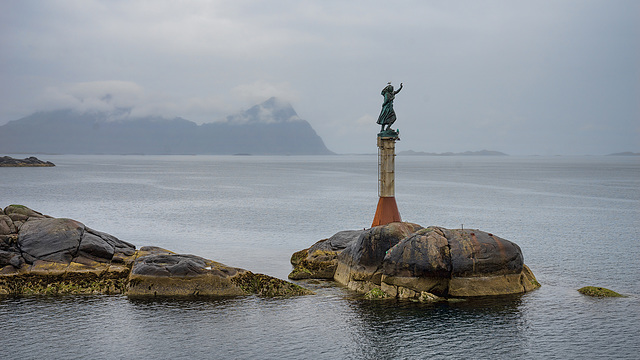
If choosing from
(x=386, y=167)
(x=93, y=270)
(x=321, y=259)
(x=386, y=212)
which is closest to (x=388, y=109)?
(x=386, y=167)

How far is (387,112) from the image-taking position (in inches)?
1502

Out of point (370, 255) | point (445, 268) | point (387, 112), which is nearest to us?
point (445, 268)

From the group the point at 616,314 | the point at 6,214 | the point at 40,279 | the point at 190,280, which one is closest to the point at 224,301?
the point at 190,280

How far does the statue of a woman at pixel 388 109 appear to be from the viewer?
38125mm

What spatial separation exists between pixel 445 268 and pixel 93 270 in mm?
19448

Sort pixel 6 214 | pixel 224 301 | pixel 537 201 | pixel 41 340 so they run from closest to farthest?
pixel 41 340 → pixel 224 301 → pixel 6 214 → pixel 537 201

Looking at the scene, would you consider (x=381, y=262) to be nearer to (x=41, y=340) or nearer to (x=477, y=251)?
(x=477, y=251)

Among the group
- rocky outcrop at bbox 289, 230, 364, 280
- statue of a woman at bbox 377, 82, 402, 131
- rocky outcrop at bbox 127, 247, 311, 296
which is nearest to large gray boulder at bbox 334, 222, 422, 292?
rocky outcrop at bbox 289, 230, 364, 280

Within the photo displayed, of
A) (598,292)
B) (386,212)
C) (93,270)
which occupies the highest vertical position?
(386,212)

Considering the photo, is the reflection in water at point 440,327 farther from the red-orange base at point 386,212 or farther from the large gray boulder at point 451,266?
the red-orange base at point 386,212

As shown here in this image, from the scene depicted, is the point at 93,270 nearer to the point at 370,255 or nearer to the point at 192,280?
the point at 192,280

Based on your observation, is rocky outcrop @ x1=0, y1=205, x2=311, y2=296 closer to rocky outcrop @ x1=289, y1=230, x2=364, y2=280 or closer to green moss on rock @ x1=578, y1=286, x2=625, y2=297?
rocky outcrop @ x1=289, y1=230, x2=364, y2=280

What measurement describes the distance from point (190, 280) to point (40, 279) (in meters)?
Result: 8.34

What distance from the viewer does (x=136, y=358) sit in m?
21.2
